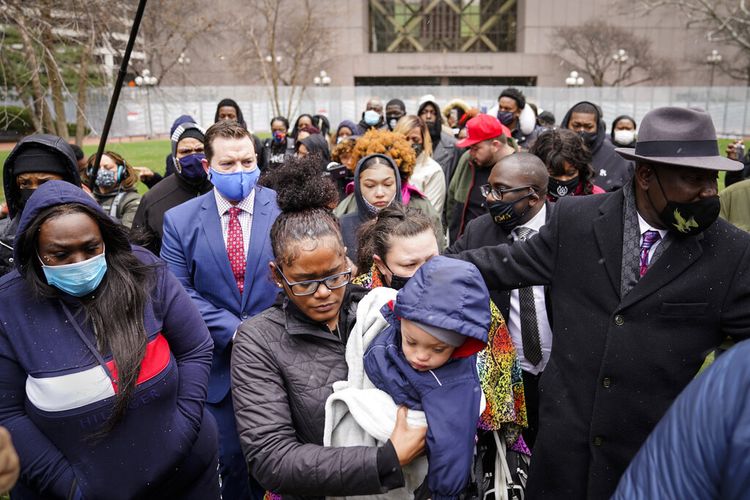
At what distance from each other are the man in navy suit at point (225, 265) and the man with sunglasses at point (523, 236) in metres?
1.18

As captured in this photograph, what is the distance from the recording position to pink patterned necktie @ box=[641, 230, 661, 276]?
7.56ft

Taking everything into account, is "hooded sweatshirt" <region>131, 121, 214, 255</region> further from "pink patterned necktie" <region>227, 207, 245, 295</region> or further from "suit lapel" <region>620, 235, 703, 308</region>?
"suit lapel" <region>620, 235, 703, 308</region>

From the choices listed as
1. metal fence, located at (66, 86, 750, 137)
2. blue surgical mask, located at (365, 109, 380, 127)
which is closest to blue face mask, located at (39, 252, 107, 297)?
blue surgical mask, located at (365, 109, 380, 127)

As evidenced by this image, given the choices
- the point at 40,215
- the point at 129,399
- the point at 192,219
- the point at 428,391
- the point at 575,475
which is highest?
the point at 40,215

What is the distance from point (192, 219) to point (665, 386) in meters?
2.60

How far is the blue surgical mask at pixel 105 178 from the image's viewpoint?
5.44 m

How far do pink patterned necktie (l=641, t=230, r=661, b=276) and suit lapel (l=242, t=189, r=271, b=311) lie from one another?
78.9 inches

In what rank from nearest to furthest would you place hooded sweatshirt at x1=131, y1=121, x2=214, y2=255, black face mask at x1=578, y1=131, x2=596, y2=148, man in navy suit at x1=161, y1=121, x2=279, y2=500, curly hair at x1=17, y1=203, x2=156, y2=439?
1. curly hair at x1=17, y1=203, x2=156, y2=439
2. man in navy suit at x1=161, y1=121, x2=279, y2=500
3. hooded sweatshirt at x1=131, y1=121, x2=214, y2=255
4. black face mask at x1=578, y1=131, x2=596, y2=148

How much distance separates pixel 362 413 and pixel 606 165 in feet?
16.9

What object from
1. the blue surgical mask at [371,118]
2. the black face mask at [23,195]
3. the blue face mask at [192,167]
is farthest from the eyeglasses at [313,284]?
the blue surgical mask at [371,118]

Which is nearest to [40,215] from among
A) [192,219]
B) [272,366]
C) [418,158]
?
[272,366]

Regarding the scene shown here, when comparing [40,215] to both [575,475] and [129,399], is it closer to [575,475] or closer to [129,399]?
[129,399]

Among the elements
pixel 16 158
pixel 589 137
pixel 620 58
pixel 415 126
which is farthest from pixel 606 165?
pixel 620 58

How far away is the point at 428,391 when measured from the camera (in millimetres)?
1885
